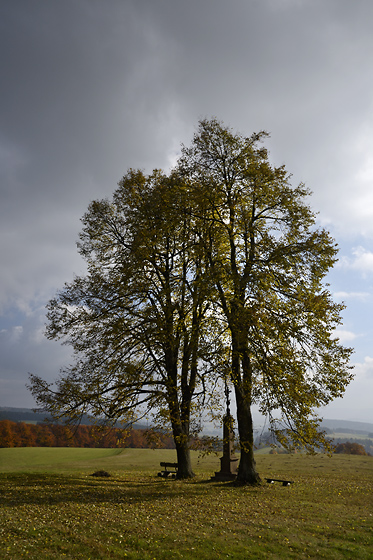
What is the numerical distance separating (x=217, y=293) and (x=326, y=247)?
5262 mm

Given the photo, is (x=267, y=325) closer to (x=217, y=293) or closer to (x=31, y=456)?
(x=217, y=293)

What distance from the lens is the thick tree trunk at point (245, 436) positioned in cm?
1739

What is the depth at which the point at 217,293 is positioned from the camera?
17.5m

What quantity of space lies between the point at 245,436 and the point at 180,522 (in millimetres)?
7086

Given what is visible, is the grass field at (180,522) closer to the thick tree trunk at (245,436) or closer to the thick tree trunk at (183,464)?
the thick tree trunk at (245,436)

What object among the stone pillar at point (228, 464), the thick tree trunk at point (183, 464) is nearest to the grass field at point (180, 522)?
the stone pillar at point (228, 464)

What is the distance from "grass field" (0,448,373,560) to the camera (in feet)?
28.8

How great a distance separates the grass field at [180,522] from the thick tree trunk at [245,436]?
2.33 ft

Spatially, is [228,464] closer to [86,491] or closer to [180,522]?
[86,491]

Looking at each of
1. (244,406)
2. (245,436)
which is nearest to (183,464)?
(245,436)

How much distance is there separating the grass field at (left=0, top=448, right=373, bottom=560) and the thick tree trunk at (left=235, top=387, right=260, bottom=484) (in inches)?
27.9

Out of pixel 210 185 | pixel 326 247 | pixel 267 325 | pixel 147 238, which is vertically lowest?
pixel 267 325

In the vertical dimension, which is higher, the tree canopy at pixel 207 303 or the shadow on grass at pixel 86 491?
the tree canopy at pixel 207 303

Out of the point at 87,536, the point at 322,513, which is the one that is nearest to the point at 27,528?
the point at 87,536
